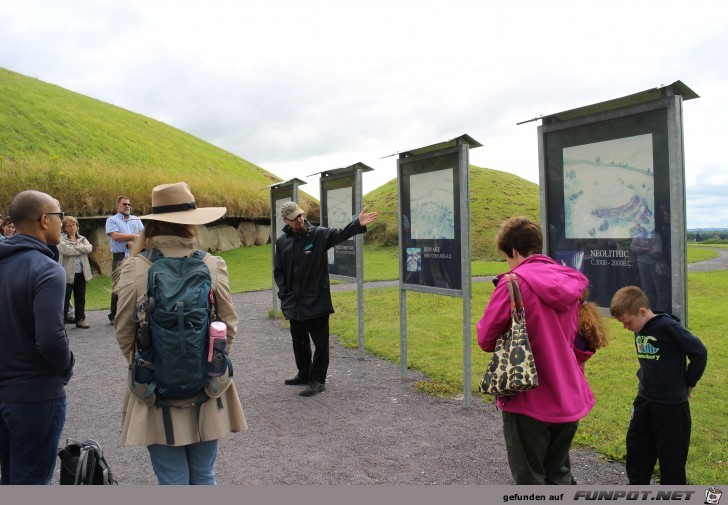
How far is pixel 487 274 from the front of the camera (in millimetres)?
19953

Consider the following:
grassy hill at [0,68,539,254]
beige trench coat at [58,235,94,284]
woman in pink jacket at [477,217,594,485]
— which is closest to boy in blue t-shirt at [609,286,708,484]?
woman in pink jacket at [477,217,594,485]

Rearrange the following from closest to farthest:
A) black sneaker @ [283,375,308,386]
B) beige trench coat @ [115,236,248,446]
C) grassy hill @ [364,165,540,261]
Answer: beige trench coat @ [115,236,248,446] < black sneaker @ [283,375,308,386] < grassy hill @ [364,165,540,261]

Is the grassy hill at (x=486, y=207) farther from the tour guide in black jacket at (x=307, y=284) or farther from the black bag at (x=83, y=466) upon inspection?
the black bag at (x=83, y=466)

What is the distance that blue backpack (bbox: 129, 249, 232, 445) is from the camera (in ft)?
8.89

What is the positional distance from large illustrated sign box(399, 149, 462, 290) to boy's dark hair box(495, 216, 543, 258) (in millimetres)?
2841

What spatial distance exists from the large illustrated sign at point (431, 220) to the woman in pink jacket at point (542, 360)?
3002 mm

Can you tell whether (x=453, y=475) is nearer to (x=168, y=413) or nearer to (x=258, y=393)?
(x=168, y=413)

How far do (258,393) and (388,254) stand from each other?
22.1 metres

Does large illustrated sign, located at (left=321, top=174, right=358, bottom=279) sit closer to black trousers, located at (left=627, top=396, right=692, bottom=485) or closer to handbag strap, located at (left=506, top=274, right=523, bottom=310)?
black trousers, located at (left=627, top=396, right=692, bottom=485)

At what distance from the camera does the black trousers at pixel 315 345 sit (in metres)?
6.59

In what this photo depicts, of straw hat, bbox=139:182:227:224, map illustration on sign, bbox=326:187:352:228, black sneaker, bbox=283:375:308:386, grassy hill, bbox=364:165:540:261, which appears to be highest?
grassy hill, bbox=364:165:540:261

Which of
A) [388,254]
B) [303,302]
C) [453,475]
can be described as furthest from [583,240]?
[388,254]

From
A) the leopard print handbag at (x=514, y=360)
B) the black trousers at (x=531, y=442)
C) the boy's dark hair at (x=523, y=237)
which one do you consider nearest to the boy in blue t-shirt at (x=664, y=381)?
the black trousers at (x=531, y=442)

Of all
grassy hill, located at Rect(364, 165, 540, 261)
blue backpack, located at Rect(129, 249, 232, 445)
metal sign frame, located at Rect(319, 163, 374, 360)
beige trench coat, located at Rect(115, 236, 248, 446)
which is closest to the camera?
blue backpack, located at Rect(129, 249, 232, 445)
